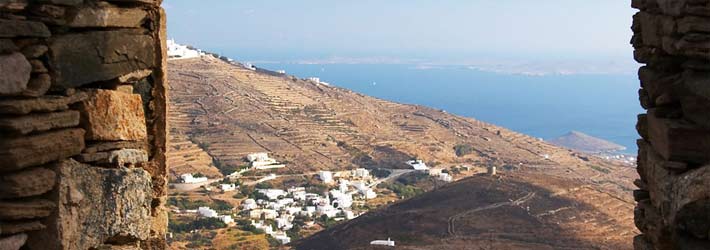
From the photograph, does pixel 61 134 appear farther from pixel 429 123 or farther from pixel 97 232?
pixel 429 123

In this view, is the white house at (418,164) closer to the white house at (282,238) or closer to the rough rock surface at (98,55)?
the white house at (282,238)

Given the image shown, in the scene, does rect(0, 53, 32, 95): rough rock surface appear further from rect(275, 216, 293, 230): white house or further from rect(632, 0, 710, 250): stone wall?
rect(275, 216, 293, 230): white house

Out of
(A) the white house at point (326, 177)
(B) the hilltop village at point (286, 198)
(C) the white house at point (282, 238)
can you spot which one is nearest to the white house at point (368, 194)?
(B) the hilltop village at point (286, 198)

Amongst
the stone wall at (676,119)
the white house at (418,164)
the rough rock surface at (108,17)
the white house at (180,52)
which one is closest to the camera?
the rough rock surface at (108,17)

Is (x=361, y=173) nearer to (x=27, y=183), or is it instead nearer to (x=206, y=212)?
(x=206, y=212)

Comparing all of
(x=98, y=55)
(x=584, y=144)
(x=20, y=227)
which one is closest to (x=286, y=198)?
(x=98, y=55)

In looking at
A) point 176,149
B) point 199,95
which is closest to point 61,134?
point 176,149
